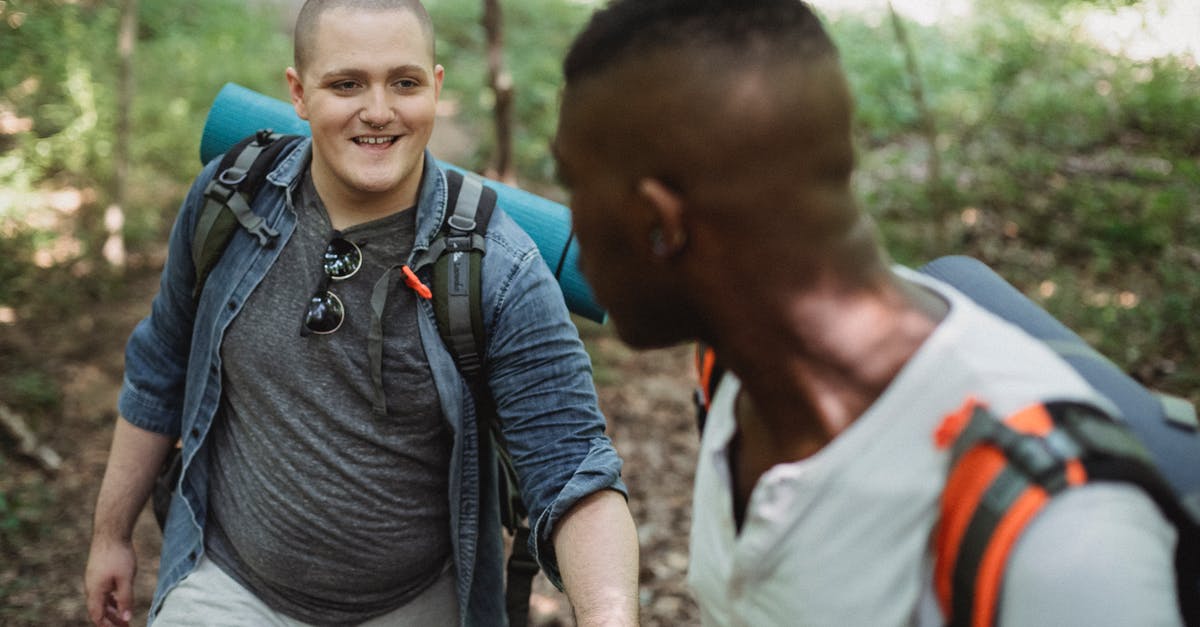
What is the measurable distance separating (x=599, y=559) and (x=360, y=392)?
73 cm

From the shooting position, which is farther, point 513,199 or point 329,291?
point 513,199

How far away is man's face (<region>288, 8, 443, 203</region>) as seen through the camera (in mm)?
2355

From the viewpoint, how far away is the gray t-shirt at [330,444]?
2.35 metres

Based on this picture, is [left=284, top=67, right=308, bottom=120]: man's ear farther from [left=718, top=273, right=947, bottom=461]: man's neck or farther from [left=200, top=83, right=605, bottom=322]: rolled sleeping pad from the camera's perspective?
[left=718, top=273, right=947, bottom=461]: man's neck

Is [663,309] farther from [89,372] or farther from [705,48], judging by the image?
[89,372]

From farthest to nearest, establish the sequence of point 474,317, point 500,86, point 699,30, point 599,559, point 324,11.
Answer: point 500,86, point 324,11, point 474,317, point 599,559, point 699,30

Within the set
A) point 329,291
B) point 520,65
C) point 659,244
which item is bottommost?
point 520,65

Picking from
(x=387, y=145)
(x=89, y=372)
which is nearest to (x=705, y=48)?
(x=387, y=145)

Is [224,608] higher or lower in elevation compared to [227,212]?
lower

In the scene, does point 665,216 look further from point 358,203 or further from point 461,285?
point 358,203

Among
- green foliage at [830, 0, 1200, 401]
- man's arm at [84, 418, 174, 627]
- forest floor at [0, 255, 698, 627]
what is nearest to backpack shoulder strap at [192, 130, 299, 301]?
man's arm at [84, 418, 174, 627]

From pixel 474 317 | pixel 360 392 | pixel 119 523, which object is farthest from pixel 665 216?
pixel 119 523

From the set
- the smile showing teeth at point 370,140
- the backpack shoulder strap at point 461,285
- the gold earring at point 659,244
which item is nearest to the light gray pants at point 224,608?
the backpack shoulder strap at point 461,285

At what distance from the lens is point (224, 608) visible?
2398 millimetres
